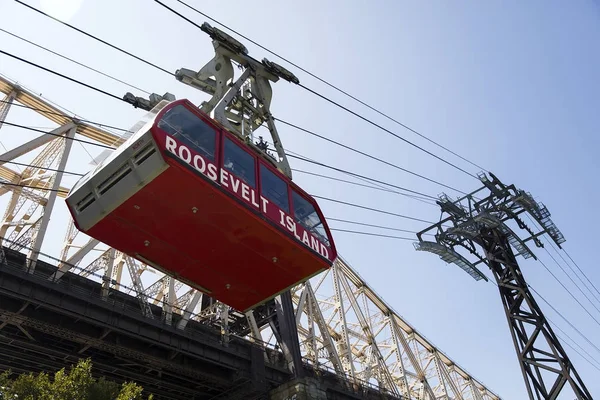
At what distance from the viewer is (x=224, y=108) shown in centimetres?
2097

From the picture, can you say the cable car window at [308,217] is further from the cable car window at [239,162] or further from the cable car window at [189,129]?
the cable car window at [189,129]

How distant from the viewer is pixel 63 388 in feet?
54.4

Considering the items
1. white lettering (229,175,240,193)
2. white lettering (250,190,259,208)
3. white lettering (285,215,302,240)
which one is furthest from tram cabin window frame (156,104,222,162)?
white lettering (285,215,302,240)

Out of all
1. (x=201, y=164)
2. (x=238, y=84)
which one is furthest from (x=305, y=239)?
(x=238, y=84)

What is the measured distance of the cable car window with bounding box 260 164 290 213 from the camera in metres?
18.4

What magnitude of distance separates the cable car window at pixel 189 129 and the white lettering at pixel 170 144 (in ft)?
0.89

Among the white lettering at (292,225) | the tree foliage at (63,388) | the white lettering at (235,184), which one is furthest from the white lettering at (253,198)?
the tree foliage at (63,388)

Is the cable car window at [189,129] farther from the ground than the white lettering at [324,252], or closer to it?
farther from the ground

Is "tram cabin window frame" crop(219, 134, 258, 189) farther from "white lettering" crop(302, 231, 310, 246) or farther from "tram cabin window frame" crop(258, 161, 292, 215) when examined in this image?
"white lettering" crop(302, 231, 310, 246)

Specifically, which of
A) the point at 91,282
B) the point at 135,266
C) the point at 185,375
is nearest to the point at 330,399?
the point at 185,375

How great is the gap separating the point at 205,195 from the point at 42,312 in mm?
14913

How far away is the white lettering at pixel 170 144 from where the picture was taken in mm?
15476

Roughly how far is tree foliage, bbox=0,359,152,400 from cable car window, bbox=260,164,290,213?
7.15 m

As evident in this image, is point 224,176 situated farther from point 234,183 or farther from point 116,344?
point 116,344
